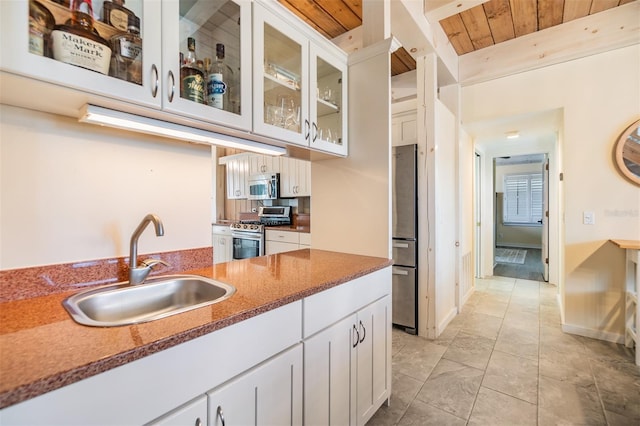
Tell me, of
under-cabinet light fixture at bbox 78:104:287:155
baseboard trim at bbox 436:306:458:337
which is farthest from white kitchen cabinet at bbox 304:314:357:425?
baseboard trim at bbox 436:306:458:337

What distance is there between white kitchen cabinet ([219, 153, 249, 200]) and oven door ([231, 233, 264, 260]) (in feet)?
3.16

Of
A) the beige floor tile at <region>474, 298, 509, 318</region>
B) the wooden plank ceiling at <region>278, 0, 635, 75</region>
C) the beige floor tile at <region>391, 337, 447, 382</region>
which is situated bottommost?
the beige floor tile at <region>391, 337, 447, 382</region>

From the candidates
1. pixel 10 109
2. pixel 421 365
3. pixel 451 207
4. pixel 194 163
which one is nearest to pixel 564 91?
pixel 451 207

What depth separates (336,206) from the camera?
6.55 feet

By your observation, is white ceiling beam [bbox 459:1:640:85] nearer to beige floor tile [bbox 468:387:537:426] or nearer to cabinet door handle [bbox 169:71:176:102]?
beige floor tile [bbox 468:387:537:426]

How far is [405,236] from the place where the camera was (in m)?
2.78

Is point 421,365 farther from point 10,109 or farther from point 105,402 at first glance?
point 10,109

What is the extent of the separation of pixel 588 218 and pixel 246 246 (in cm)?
388

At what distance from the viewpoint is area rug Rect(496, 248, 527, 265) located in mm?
6286

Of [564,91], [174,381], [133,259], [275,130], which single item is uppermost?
[564,91]

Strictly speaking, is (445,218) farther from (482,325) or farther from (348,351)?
(348,351)

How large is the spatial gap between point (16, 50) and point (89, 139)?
0.48 m

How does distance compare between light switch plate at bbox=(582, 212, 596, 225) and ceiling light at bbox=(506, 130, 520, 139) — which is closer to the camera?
light switch plate at bbox=(582, 212, 596, 225)

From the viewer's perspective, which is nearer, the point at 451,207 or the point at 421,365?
the point at 421,365
